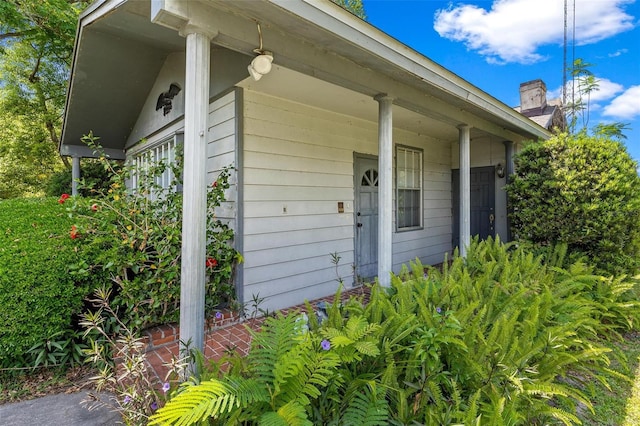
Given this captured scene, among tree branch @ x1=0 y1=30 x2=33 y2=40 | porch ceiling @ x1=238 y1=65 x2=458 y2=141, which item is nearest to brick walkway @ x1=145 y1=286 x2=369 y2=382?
porch ceiling @ x1=238 y1=65 x2=458 y2=141

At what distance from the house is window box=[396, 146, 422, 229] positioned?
34mm

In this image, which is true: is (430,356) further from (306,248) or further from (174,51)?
(174,51)

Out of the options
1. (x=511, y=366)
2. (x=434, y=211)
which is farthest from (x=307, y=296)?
(x=434, y=211)

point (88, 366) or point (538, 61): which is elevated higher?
point (538, 61)

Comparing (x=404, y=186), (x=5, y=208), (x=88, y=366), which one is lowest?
(x=88, y=366)

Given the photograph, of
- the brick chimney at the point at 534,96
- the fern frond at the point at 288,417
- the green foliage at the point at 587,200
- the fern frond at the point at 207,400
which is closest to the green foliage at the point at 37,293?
the fern frond at the point at 207,400

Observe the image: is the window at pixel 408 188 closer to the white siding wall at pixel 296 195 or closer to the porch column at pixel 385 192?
the white siding wall at pixel 296 195

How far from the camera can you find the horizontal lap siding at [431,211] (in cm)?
593

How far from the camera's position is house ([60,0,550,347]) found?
2.19 meters

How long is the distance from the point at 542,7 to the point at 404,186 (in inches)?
401

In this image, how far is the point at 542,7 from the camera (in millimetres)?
11062

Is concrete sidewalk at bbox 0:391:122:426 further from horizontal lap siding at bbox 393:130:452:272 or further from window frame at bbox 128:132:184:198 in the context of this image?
horizontal lap siding at bbox 393:130:452:272

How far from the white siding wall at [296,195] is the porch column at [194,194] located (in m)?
1.50

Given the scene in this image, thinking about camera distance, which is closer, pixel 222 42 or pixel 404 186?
pixel 222 42
